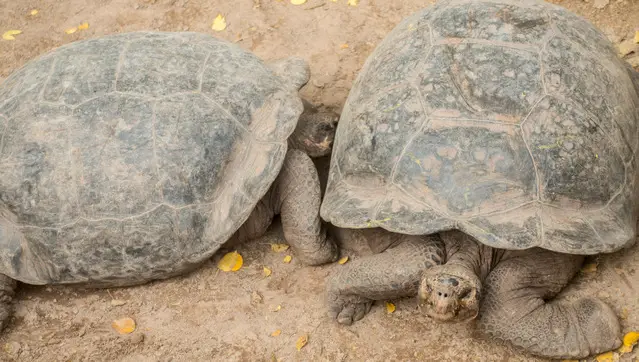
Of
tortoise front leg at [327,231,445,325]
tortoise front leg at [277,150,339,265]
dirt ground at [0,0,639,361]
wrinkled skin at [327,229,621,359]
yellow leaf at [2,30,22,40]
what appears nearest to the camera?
wrinkled skin at [327,229,621,359]

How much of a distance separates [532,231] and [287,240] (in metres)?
1.61

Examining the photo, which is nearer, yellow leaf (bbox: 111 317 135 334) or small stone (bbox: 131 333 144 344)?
small stone (bbox: 131 333 144 344)

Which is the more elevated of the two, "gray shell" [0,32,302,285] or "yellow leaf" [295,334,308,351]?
"gray shell" [0,32,302,285]

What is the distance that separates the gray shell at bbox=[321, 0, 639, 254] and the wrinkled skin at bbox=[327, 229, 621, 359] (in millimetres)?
258

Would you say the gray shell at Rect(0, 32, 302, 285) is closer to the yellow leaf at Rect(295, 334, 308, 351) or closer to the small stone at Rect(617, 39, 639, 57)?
the yellow leaf at Rect(295, 334, 308, 351)

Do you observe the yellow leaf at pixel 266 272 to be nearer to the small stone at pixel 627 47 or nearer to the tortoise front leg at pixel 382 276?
the tortoise front leg at pixel 382 276

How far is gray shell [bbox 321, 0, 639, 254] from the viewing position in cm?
365

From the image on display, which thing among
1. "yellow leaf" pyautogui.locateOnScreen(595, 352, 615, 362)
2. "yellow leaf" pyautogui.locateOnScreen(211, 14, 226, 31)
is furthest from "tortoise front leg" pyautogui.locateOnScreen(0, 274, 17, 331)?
"yellow leaf" pyautogui.locateOnScreen(595, 352, 615, 362)

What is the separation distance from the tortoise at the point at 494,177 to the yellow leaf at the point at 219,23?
104 inches

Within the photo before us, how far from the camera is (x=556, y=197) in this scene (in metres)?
3.66

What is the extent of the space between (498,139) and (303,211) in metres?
1.31

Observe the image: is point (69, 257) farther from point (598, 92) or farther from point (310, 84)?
point (598, 92)

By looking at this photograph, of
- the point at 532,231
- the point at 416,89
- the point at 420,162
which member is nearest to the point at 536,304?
the point at 532,231

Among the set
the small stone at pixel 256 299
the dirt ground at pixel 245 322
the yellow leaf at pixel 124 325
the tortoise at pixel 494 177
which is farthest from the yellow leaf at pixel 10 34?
the tortoise at pixel 494 177
